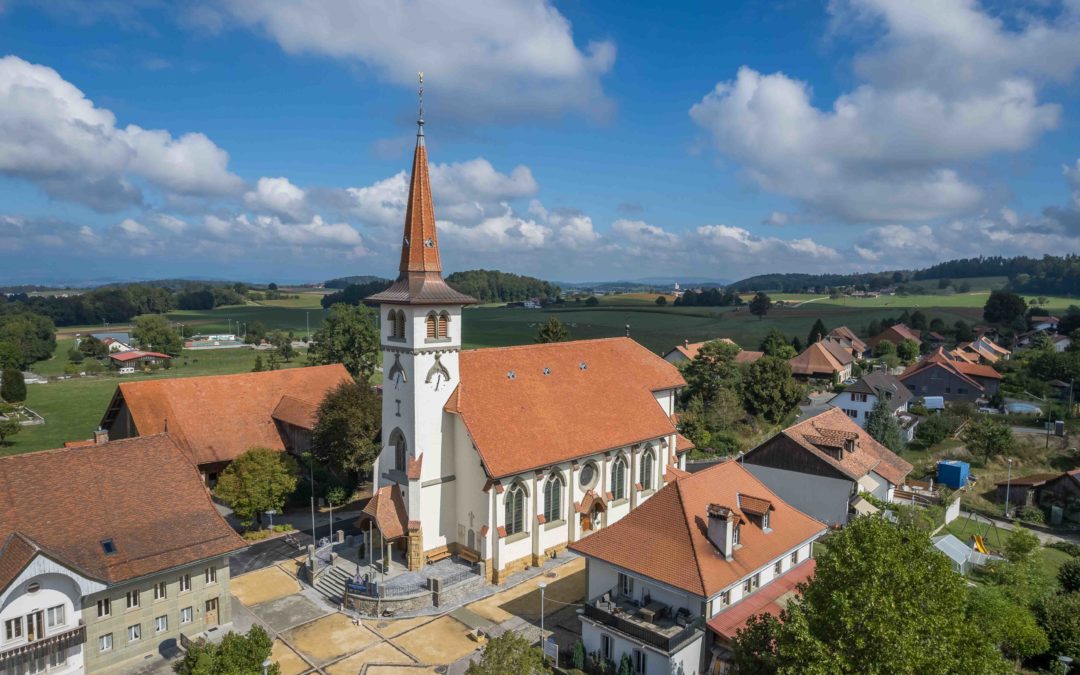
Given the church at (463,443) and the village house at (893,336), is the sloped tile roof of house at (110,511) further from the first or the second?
the village house at (893,336)

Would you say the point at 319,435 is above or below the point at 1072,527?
above

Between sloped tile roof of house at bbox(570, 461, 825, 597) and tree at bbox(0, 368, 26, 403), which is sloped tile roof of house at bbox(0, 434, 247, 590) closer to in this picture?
sloped tile roof of house at bbox(570, 461, 825, 597)

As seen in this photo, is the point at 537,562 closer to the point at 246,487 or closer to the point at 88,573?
the point at 246,487

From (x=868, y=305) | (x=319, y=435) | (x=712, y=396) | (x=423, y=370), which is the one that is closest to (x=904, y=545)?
(x=423, y=370)

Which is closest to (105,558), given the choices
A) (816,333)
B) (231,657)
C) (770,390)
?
(231,657)

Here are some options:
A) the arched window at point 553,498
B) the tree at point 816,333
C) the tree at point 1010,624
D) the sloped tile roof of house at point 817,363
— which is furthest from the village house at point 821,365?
the tree at point 1010,624

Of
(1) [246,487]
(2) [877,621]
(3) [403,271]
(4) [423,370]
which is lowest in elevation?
(1) [246,487]
